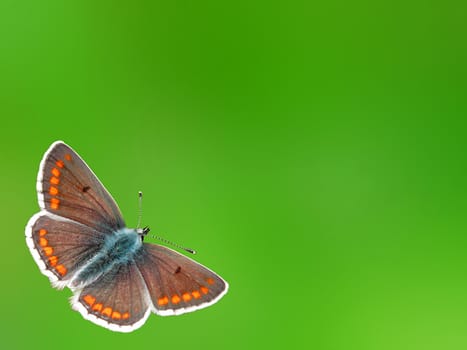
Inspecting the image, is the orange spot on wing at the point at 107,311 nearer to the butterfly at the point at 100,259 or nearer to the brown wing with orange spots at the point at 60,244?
the butterfly at the point at 100,259

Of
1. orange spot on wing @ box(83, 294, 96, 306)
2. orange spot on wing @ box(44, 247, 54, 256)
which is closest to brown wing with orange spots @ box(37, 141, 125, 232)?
orange spot on wing @ box(44, 247, 54, 256)

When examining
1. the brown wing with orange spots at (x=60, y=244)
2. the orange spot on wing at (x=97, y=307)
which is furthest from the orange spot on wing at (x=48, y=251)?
the orange spot on wing at (x=97, y=307)

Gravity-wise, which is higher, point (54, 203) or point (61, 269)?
point (54, 203)

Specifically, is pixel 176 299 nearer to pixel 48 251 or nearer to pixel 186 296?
pixel 186 296

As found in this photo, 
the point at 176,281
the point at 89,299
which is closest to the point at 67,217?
the point at 89,299

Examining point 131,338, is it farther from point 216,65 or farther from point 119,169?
point 216,65

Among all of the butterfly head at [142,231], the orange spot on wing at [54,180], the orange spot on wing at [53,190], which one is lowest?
the orange spot on wing at [53,190]
